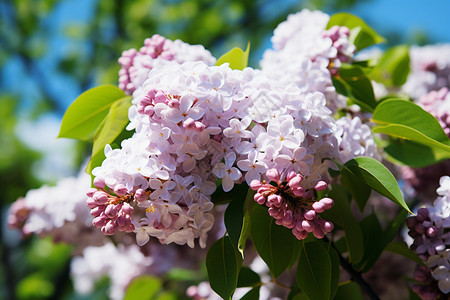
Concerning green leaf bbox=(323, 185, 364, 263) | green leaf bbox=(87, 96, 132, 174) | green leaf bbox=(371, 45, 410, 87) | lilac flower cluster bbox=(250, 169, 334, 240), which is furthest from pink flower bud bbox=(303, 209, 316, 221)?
green leaf bbox=(371, 45, 410, 87)

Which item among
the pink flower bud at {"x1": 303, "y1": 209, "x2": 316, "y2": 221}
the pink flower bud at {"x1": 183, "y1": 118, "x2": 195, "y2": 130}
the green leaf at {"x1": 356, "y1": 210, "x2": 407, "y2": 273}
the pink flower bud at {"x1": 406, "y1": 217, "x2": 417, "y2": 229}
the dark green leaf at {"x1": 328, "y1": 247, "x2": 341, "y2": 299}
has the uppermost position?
the pink flower bud at {"x1": 183, "y1": 118, "x2": 195, "y2": 130}

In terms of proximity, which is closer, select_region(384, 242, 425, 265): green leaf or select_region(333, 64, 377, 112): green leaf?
select_region(384, 242, 425, 265): green leaf

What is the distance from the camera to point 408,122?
786mm

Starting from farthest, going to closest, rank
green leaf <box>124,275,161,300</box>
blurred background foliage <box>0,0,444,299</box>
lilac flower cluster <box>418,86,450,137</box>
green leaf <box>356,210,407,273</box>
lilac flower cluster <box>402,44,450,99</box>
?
blurred background foliage <box>0,0,444,299</box> < lilac flower cluster <box>402,44,450,99</box> < green leaf <box>124,275,161,300</box> < lilac flower cluster <box>418,86,450,137</box> < green leaf <box>356,210,407,273</box>

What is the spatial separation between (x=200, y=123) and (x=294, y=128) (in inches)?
5.1

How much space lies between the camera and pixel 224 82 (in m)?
0.66

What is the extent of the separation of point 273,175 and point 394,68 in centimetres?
73

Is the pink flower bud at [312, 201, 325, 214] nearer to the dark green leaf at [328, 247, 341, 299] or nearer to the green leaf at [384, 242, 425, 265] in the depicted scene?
the dark green leaf at [328, 247, 341, 299]

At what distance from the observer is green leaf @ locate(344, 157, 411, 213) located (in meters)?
0.62

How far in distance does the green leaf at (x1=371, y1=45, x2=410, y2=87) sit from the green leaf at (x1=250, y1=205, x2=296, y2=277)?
642mm

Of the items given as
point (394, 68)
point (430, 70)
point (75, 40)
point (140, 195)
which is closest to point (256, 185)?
point (140, 195)

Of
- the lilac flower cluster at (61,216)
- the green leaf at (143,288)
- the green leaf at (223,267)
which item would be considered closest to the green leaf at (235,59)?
the green leaf at (223,267)

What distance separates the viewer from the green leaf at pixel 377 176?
622 millimetres

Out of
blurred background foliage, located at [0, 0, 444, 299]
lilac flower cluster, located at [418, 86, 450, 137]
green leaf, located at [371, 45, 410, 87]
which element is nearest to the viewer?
lilac flower cluster, located at [418, 86, 450, 137]
